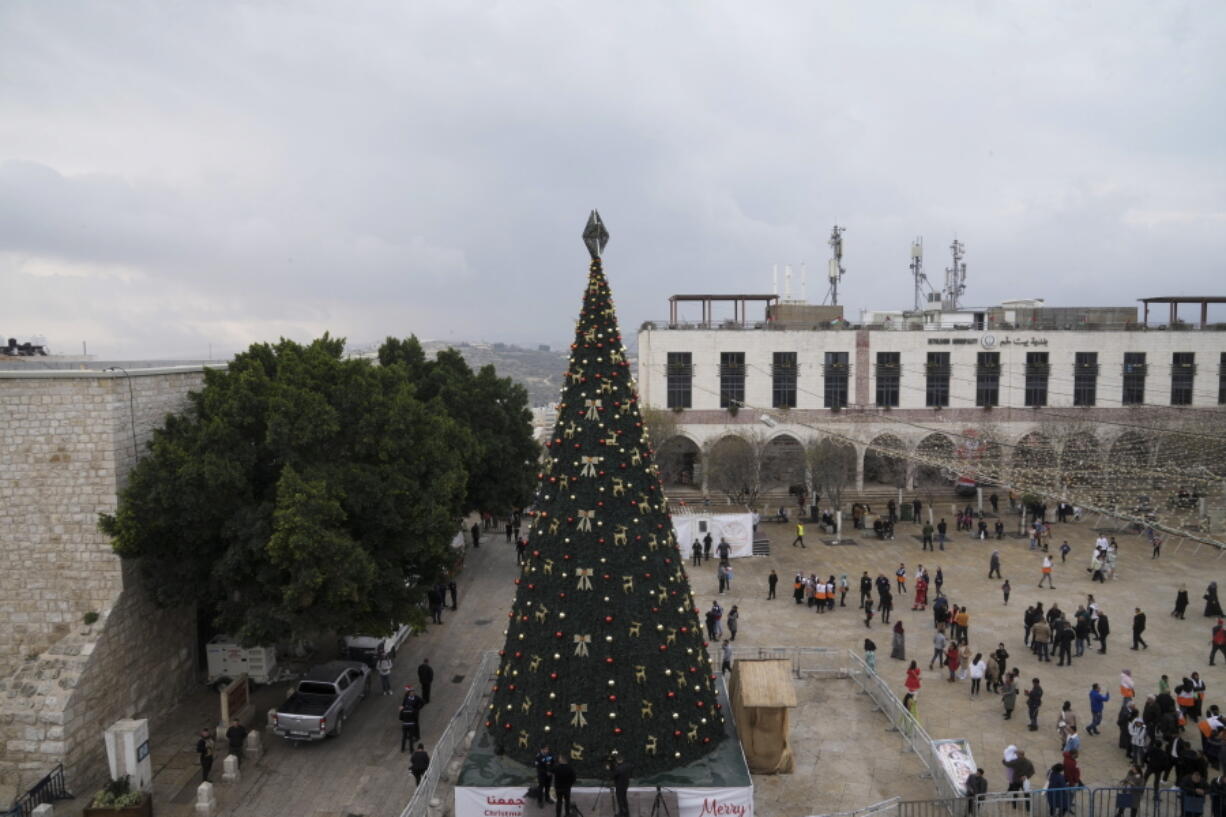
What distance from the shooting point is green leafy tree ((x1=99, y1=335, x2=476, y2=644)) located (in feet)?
45.5

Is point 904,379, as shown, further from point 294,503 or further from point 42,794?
point 42,794

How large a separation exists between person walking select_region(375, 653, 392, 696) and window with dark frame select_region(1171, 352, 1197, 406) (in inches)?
1655

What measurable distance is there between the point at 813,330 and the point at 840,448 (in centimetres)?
813

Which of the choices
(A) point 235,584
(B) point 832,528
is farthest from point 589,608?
(B) point 832,528

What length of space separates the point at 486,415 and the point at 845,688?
15.8m

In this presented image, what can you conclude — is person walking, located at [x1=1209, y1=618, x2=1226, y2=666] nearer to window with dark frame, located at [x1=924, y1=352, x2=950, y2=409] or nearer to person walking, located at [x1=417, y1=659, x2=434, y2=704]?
person walking, located at [x1=417, y1=659, x2=434, y2=704]

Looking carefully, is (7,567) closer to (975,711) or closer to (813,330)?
(975,711)

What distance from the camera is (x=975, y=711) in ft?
51.4

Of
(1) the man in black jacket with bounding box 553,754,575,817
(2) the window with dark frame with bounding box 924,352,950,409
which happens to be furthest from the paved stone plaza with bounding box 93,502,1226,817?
(2) the window with dark frame with bounding box 924,352,950,409

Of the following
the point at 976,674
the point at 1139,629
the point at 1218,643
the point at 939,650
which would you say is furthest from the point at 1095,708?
the point at 1218,643

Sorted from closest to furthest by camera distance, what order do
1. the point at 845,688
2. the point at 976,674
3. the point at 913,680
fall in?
the point at 913,680 → the point at 976,674 → the point at 845,688

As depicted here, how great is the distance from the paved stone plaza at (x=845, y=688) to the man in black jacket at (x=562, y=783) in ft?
10.9

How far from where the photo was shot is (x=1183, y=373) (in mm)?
40250

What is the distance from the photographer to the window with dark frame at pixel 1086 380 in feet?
132
